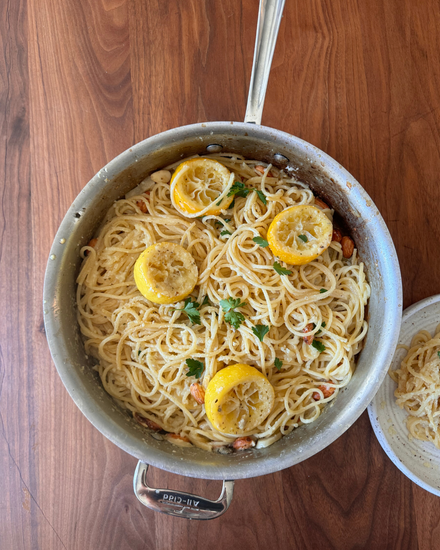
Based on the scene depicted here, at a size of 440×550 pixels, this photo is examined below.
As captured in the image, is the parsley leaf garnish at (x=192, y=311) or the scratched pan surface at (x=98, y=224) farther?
the parsley leaf garnish at (x=192, y=311)

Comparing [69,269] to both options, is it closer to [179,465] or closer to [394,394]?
[179,465]

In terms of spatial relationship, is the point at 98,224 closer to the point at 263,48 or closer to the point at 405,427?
the point at 263,48

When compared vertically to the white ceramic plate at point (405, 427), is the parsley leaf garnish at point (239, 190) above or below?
above

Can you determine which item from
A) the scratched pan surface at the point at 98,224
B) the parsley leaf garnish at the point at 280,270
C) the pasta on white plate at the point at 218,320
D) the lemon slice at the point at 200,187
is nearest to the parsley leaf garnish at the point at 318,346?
the pasta on white plate at the point at 218,320

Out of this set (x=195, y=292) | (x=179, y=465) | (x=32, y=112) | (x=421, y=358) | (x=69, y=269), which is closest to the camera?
(x=179, y=465)

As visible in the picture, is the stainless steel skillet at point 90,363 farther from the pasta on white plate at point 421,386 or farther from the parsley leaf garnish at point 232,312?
Answer: the parsley leaf garnish at point 232,312

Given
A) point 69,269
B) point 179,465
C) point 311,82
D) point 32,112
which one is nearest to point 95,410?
point 179,465

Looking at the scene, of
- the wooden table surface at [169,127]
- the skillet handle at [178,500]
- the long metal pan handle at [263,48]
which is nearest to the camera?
the long metal pan handle at [263,48]
